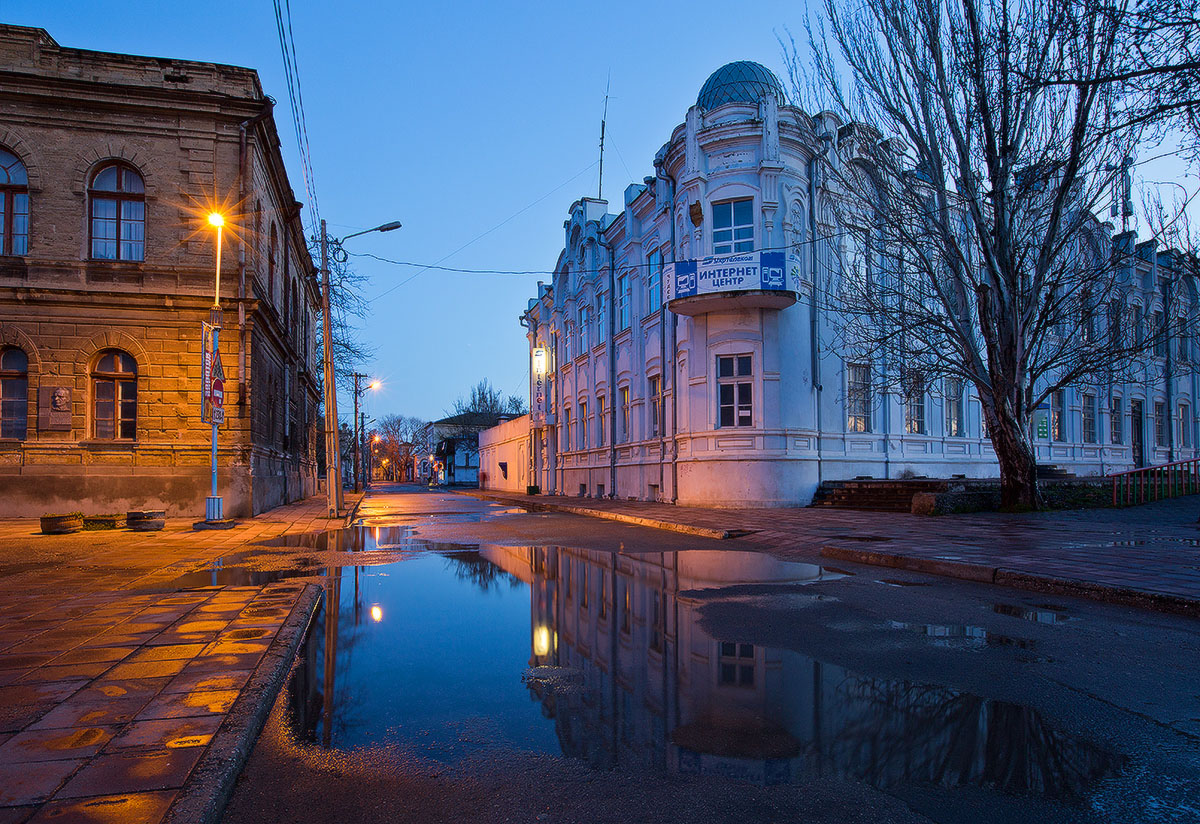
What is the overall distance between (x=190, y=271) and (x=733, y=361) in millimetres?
14946

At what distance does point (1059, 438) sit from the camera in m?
30.2

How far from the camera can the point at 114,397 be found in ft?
60.4

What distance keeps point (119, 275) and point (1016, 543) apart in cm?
2064

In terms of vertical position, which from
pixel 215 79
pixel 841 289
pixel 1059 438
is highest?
pixel 215 79

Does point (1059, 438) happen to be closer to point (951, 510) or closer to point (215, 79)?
point (951, 510)

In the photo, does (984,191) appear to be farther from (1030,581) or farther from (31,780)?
(31,780)

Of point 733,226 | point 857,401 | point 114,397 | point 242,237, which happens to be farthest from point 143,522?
point 857,401

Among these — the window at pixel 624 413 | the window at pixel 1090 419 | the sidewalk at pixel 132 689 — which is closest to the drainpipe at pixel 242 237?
the sidewalk at pixel 132 689

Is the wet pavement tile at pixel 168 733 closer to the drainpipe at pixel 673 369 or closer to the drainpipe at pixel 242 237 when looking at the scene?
the drainpipe at pixel 242 237

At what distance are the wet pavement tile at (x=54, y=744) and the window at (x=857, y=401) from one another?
846 inches

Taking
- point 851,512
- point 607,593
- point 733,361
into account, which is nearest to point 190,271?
point 733,361

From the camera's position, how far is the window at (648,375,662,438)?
25406 millimetres

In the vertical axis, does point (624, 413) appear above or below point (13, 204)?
below

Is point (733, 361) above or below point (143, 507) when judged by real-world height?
above
